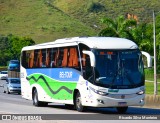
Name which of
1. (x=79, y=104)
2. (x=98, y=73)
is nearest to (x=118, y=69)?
(x=98, y=73)

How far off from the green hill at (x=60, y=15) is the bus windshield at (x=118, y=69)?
9091 cm

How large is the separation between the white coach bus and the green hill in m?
87.9

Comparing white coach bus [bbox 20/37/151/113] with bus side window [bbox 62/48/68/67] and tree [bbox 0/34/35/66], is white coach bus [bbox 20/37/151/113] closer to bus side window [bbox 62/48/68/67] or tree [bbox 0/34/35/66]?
bus side window [bbox 62/48/68/67]

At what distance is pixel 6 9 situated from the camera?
144 metres

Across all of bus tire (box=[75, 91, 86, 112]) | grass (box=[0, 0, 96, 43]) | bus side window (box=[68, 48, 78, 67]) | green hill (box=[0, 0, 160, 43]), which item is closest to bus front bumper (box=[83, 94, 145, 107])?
bus tire (box=[75, 91, 86, 112])

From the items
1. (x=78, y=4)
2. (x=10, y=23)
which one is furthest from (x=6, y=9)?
(x=78, y=4)

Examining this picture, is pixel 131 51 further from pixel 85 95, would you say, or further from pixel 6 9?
pixel 6 9

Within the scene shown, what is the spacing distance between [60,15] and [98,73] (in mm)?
117621

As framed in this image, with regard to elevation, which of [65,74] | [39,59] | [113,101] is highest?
[39,59]

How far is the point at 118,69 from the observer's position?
25406 millimetres

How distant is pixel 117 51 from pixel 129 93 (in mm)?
1892

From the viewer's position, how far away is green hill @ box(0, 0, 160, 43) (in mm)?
127125

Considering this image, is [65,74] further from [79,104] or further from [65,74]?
[79,104]

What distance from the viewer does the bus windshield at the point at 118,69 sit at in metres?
25.3
